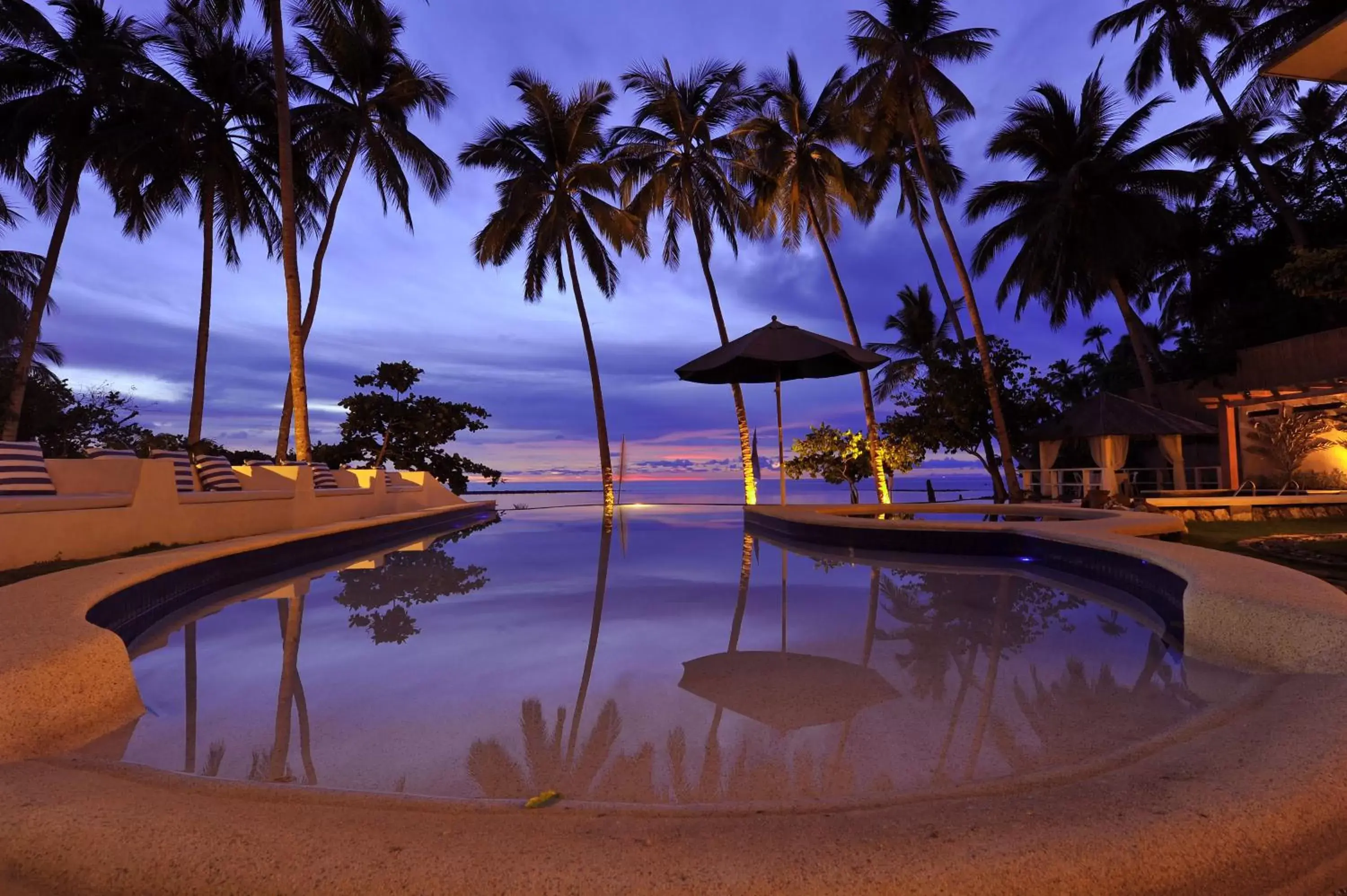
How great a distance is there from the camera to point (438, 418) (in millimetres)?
19156

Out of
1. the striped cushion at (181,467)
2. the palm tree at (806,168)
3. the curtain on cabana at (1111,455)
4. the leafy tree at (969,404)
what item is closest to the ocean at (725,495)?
the leafy tree at (969,404)

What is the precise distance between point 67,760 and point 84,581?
8.95 feet

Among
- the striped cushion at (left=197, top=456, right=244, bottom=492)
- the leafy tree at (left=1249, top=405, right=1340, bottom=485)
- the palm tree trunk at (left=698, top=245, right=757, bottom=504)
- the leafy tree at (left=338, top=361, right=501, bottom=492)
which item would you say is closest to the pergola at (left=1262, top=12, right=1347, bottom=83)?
the leafy tree at (left=1249, top=405, right=1340, bottom=485)

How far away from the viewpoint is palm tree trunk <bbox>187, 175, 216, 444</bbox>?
603 inches

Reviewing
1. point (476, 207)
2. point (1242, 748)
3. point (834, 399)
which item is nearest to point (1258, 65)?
point (476, 207)

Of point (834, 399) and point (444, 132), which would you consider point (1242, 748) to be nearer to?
point (444, 132)

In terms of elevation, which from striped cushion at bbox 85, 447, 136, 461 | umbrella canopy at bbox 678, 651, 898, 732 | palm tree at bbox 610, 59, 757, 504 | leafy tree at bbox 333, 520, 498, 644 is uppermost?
palm tree at bbox 610, 59, 757, 504

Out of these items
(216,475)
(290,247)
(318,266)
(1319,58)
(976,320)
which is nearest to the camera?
(1319,58)

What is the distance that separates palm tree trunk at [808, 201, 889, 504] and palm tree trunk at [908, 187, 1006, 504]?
131 inches

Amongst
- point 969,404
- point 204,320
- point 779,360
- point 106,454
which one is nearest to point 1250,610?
point 779,360

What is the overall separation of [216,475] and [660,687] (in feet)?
28.2

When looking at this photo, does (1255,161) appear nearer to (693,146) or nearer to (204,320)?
(693,146)

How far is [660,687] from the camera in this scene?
A: 11.1 ft

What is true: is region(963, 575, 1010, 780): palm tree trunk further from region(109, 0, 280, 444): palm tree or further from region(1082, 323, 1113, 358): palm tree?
region(1082, 323, 1113, 358): palm tree
